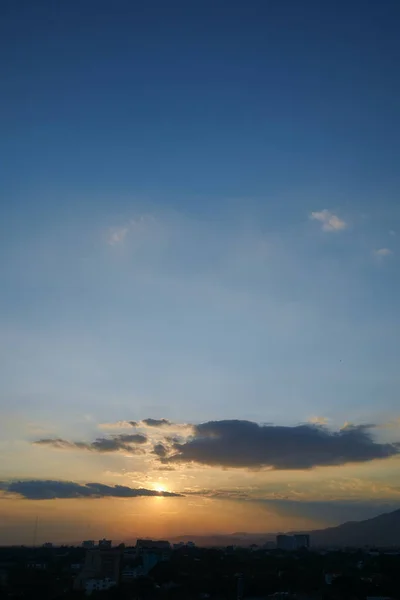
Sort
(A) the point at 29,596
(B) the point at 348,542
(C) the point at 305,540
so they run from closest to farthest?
(A) the point at 29,596 → (C) the point at 305,540 → (B) the point at 348,542

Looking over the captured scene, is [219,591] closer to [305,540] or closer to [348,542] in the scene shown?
[305,540]

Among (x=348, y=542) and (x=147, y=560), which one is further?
(x=348, y=542)

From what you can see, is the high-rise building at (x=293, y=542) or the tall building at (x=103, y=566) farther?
the high-rise building at (x=293, y=542)

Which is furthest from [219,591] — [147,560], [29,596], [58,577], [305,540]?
[305,540]

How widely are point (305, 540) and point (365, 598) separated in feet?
336

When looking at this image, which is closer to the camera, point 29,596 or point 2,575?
point 29,596

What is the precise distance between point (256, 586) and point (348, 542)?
168995 mm

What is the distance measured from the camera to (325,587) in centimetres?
4000

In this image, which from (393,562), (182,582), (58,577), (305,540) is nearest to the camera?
(182,582)

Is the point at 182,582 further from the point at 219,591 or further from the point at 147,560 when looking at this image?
the point at 147,560

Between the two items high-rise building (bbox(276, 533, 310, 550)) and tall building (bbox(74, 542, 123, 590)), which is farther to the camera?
high-rise building (bbox(276, 533, 310, 550))

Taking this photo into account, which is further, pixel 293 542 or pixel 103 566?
pixel 293 542

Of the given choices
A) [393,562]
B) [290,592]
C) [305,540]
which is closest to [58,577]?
[290,592]

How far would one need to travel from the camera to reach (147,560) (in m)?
60.1
